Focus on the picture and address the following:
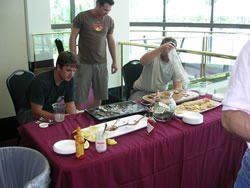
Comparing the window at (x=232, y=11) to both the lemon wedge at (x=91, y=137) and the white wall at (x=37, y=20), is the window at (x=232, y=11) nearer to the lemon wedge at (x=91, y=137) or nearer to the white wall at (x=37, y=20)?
the white wall at (x=37, y=20)

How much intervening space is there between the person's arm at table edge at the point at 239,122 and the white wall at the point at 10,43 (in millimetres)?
2935

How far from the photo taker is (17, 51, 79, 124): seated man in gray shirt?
78.5 inches

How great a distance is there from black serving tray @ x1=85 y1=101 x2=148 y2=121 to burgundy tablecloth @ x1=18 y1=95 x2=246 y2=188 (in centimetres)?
5

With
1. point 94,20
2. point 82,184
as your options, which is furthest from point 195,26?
point 82,184

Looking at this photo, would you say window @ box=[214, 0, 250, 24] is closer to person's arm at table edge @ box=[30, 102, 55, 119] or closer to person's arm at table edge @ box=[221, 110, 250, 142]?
person's arm at table edge @ box=[30, 102, 55, 119]

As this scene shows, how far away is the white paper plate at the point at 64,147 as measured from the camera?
4.44ft

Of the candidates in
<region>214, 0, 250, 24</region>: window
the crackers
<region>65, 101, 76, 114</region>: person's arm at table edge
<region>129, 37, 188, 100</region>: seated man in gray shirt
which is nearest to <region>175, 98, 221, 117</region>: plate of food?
the crackers

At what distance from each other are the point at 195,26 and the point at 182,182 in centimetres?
480

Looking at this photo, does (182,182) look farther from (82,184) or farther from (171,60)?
(171,60)

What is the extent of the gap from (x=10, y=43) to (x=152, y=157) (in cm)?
247

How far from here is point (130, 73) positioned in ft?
9.39

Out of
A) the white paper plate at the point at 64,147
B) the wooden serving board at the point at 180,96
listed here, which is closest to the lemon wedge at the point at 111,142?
the white paper plate at the point at 64,147

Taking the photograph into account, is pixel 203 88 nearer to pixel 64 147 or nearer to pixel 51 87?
pixel 51 87

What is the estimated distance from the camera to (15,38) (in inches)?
130
